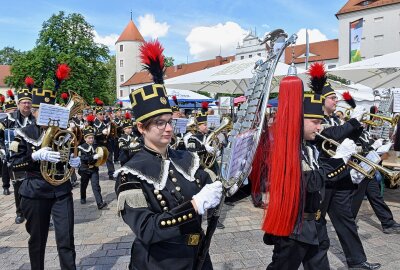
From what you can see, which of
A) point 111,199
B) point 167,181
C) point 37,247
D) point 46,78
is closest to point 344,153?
point 167,181

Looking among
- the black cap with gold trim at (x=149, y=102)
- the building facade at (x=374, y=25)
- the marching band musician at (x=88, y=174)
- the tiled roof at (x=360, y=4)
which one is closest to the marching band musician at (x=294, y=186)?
the black cap with gold trim at (x=149, y=102)

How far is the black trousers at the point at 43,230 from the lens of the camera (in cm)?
383

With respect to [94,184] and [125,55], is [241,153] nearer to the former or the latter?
[94,184]

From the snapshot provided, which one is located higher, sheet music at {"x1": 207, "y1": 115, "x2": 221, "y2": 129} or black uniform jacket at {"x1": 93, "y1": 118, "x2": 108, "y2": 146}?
sheet music at {"x1": 207, "y1": 115, "x2": 221, "y2": 129}

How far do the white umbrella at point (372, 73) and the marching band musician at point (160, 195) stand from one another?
632 cm

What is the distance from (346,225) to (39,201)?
3.53 metres

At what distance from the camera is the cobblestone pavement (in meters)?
4.64

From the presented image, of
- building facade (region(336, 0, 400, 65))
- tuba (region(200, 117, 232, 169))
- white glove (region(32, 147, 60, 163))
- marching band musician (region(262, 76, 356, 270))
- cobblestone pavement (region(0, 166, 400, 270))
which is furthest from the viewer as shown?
building facade (region(336, 0, 400, 65))

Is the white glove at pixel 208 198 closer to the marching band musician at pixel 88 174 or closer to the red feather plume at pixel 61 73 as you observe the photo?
the red feather plume at pixel 61 73

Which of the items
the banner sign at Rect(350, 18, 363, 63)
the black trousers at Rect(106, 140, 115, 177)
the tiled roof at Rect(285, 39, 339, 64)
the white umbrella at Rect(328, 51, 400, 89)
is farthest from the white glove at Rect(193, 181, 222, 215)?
the tiled roof at Rect(285, 39, 339, 64)

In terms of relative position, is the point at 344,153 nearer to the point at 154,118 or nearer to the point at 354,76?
the point at 154,118

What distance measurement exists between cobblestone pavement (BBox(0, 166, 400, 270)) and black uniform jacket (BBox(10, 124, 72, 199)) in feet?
3.97

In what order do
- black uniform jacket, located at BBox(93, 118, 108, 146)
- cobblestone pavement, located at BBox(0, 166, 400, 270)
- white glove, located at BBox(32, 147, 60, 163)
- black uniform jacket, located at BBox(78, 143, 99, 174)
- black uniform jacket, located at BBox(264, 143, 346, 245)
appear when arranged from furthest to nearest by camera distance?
black uniform jacket, located at BBox(93, 118, 108, 146), black uniform jacket, located at BBox(78, 143, 99, 174), cobblestone pavement, located at BBox(0, 166, 400, 270), white glove, located at BBox(32, 147, 60, 163), black uniform jacket, located at BBox(264, 143, 346, 245)

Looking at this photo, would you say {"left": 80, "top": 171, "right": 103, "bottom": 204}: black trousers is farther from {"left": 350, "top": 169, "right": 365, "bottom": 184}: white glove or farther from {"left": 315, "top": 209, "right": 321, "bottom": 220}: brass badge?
{"left": 315, "top": 209, "right": 321, "bottom": 220}: brass badge
